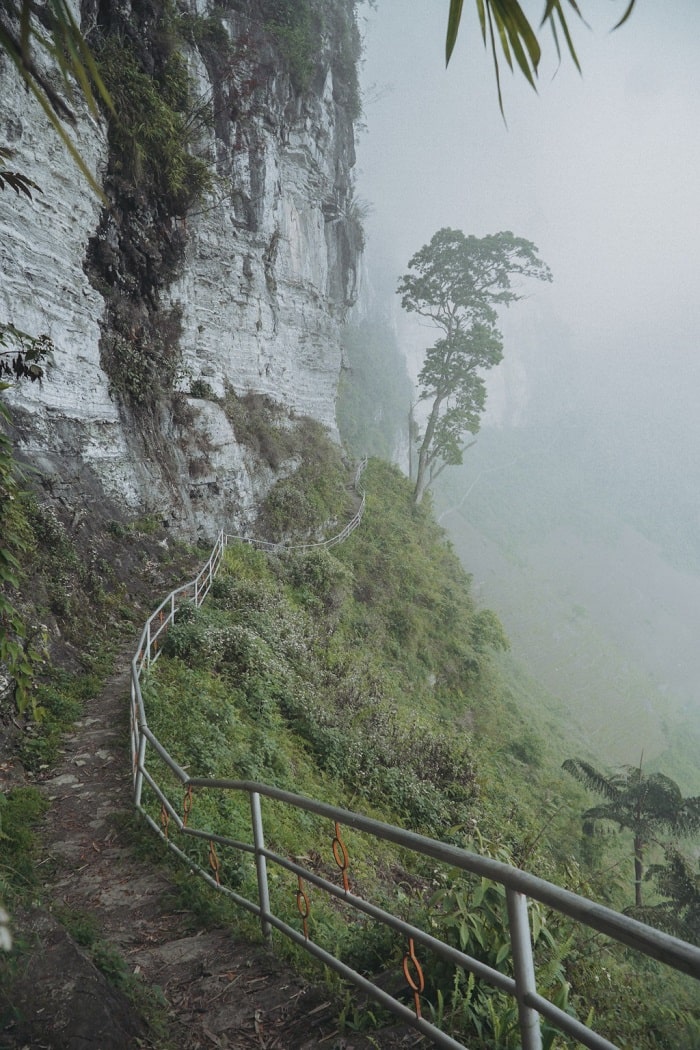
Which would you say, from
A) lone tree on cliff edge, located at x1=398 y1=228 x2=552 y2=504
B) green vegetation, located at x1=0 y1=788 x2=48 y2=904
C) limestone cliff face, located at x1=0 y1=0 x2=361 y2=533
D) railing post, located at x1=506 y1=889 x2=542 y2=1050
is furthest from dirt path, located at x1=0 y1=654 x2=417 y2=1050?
lone tree on cliff edge, located at x1=398 y1=228 x2=552 y2=504

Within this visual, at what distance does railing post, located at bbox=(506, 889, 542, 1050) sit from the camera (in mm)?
1727

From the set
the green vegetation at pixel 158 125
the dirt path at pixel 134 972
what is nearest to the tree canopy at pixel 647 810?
the dirt path at pixel 134 972

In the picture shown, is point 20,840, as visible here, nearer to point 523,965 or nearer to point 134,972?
point 134,972

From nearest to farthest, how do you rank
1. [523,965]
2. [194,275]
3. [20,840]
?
[523,965]
[20,840]
[194,275]

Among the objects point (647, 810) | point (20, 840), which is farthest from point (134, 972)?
point (647, 810)

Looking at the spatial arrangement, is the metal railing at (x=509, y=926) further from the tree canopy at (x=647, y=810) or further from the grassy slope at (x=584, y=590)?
the grassy slope at (x=584, y=590)

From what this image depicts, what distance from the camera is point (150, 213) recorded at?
13.0 meters

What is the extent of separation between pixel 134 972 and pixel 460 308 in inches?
957

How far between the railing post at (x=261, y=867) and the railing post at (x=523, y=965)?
1.57 meters

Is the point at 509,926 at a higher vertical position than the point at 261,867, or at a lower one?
higher

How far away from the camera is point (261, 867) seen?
3053mm

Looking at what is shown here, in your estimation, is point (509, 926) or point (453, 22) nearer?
point (453, 22)

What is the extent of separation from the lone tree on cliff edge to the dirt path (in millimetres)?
20690

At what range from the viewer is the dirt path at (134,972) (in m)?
2.24
